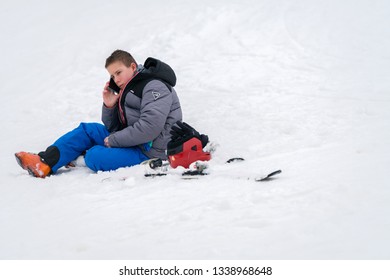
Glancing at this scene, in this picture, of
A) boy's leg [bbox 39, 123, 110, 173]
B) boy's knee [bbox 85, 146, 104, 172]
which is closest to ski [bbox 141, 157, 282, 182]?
boy's knee [bbox 85, 146, 104, 172]

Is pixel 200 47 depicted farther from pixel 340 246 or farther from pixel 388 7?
pixel 340 246

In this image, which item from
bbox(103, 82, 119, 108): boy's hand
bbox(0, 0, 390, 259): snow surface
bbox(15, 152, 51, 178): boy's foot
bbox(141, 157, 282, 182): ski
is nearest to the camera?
bbox(0, 0, 390, 259): snow surface

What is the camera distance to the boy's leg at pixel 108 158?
4832 millimetres

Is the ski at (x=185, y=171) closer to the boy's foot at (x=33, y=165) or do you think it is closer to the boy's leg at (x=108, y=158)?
the boy's leg at (x=108, y=158)

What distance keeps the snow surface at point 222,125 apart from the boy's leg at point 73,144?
0.16 m

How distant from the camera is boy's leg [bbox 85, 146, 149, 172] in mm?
4832

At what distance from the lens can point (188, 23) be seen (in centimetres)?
1027

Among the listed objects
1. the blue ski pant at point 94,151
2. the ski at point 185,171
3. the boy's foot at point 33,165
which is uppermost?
the blue ski pant at point 94,151

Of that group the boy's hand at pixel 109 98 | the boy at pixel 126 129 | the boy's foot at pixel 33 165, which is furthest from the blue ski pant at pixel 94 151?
the boy's hand at pixel 109 98

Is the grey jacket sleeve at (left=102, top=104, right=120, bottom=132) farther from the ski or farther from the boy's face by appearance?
the ski

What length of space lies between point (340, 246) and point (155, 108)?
2756 millimetres

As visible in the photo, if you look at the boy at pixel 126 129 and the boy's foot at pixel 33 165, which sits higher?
the boy at pixel 126 129

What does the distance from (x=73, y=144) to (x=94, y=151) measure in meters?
0.37
